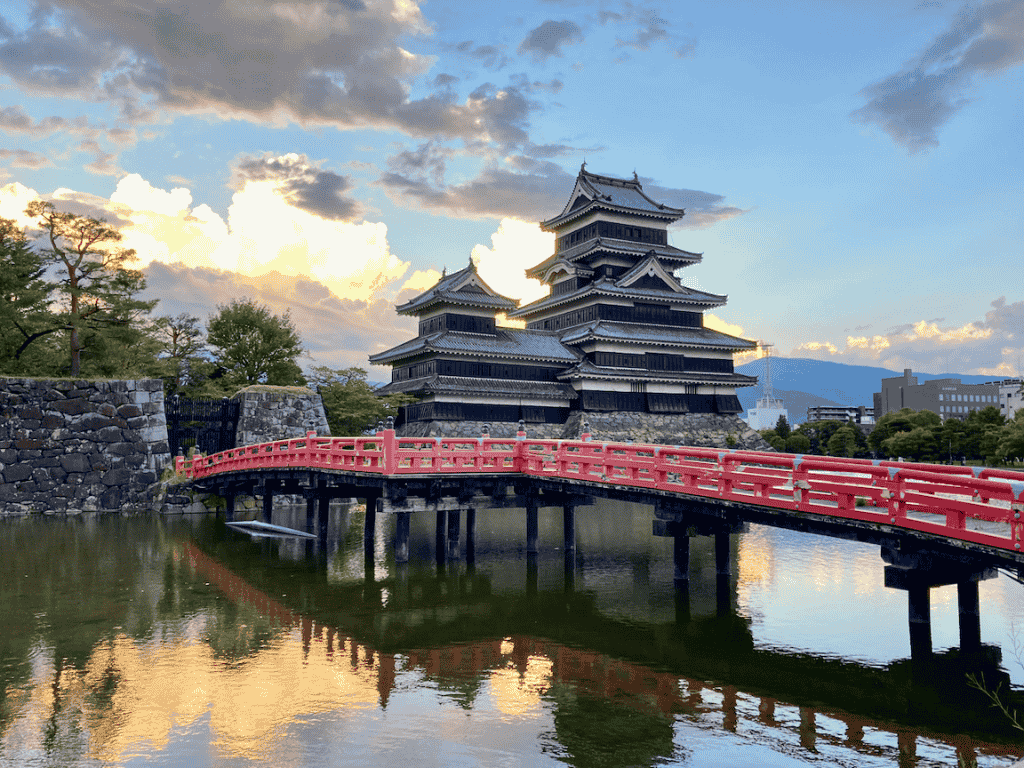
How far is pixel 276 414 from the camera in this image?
42062mm

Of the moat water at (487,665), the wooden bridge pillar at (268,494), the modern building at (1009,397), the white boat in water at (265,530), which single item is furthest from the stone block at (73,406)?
the modern building at (1009,397)

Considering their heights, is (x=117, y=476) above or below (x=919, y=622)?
above

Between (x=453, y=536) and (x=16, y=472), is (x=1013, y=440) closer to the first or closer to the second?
(x=453, y=536)

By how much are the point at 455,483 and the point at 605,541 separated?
28.1 feet

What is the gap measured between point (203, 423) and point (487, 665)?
3390 cm

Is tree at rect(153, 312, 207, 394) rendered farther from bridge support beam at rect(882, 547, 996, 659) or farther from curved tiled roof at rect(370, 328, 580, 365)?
bridge support beam at rect(882, 547, 996, 659)

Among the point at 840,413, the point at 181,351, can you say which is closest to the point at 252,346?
the point at 181,351

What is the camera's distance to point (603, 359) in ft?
191

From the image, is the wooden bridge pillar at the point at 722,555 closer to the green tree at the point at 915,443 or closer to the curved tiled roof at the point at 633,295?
the curved tiled roof at the point at 633,295

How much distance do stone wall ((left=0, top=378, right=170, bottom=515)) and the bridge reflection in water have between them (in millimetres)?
17718

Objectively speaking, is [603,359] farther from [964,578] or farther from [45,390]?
[964,578]

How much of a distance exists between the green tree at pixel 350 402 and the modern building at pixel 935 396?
416ft

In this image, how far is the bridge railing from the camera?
A: 1184cm

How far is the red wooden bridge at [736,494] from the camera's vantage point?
12188mm
